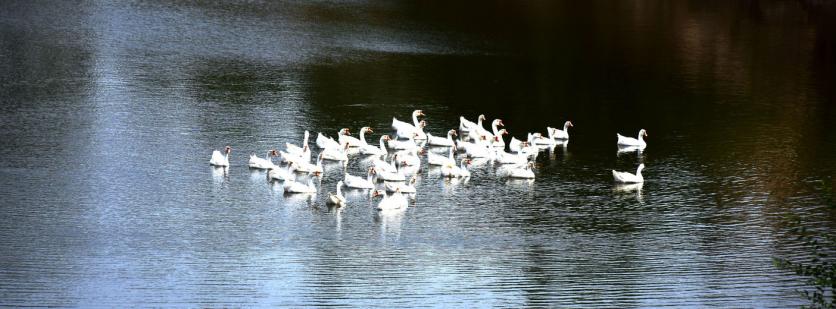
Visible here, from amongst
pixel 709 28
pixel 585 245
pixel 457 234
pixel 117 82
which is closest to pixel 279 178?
pixel 457 234

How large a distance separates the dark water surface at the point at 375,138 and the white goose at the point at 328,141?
1.43 metres

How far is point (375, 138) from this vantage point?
39812mm

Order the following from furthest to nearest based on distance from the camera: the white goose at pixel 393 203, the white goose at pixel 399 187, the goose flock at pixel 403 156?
1. the goose flock at pixel 403 156
2. the white goose at pixel 399 187
3. the white goose at pixel 393 203

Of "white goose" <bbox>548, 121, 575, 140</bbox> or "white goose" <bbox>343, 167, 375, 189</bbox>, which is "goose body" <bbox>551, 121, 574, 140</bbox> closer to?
"white goose" <bbox>548, 121, 575, 140</bbox>

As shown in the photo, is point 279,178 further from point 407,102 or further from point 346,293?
point 407,102

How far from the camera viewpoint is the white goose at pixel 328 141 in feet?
120

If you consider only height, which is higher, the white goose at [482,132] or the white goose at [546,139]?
the white goose at [482,132]

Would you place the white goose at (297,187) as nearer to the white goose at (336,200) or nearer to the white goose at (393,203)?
the white goose at (336,200)

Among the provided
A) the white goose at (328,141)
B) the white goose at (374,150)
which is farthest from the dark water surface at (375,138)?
the white goose at (374,150)

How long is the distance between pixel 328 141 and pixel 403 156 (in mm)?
2500

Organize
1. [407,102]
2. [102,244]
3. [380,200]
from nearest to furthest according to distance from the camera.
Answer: [102,244], [380,200], [407,102]

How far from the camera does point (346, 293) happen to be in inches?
985

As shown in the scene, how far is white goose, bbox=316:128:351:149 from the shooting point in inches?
1437

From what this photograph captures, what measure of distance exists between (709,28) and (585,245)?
43540 mm
